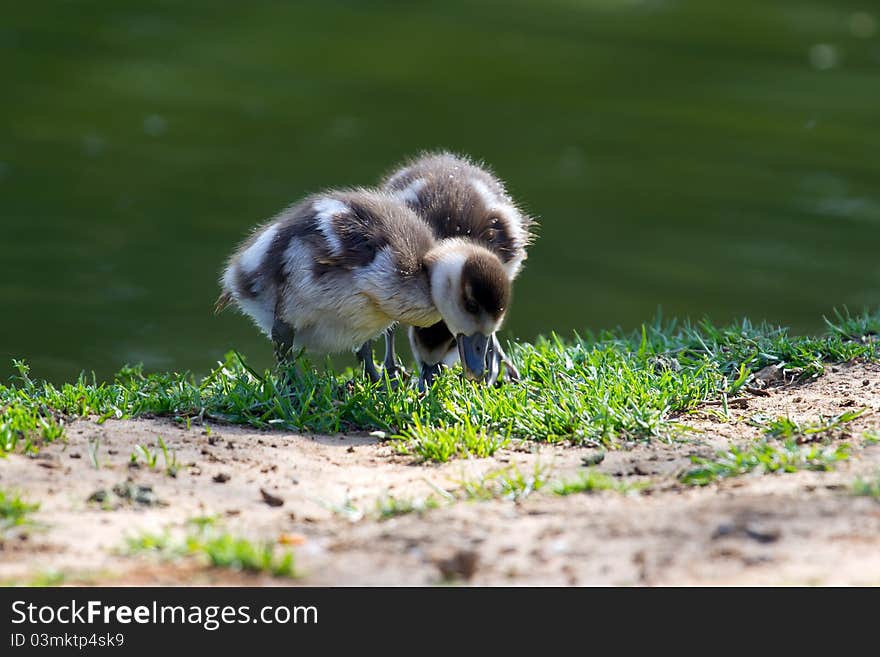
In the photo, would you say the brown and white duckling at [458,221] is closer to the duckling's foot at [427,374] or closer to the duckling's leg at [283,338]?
the duckling's foot at [427,374]

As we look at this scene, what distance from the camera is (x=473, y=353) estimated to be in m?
7.09

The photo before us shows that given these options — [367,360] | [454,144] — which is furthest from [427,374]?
[454,144]

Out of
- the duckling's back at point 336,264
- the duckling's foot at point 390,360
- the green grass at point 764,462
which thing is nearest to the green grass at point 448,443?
the green grass at point 764,462

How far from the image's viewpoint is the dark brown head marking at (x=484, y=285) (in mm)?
6855

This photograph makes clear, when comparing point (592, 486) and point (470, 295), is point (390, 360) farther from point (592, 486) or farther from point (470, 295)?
point (592, 486)

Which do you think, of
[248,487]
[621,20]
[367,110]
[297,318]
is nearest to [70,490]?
[248,487]

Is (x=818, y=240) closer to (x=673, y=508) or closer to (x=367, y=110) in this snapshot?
(x=367, y=110)

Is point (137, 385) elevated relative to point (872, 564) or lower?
elevated

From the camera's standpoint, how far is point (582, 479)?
5.36 metres

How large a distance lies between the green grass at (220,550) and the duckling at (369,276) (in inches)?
95.7

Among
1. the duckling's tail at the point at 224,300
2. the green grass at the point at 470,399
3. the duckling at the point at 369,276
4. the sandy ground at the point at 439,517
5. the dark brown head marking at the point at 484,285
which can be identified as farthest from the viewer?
the duckling's tail at the point at 224,300

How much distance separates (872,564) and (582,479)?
134 cm

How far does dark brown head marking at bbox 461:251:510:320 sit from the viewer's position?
6855 millimetres

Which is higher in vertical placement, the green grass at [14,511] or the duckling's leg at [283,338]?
the duckling's leg at [283,338]
